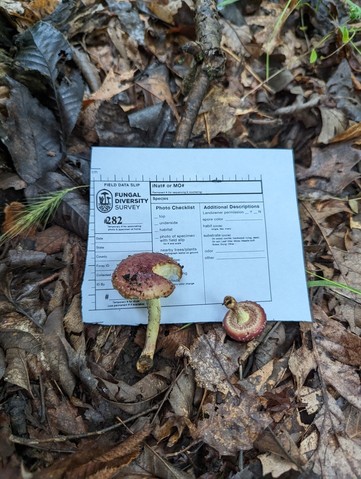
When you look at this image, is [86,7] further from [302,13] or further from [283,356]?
[283,356]

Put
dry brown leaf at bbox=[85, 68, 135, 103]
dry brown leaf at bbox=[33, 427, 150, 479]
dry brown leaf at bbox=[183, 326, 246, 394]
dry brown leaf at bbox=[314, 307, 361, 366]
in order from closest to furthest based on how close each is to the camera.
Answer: dry brown leaf at bbox=[33, 427, 150, 479] → dry brown leaf at bbox=[183, 326, 246, 394] → dry brown leaf at bbox=[314, 307, 361, 366] → dry brown leaf at bbox=[85, 68, 135, 103]

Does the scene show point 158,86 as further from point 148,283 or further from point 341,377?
point 341,377

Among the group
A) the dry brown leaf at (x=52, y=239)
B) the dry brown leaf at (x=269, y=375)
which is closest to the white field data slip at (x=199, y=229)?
the dry brown leaf at (x=52, y=239)

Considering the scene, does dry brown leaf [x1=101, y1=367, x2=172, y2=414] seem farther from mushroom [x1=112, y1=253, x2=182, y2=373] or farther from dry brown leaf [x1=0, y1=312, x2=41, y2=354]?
dry brown leaf [x1=0, y1=312, x2=41, y2=354]

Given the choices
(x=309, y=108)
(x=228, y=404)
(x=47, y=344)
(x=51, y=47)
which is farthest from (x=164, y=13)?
(x=228, y=404)

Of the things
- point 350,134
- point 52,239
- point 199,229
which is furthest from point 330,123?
point 52,239

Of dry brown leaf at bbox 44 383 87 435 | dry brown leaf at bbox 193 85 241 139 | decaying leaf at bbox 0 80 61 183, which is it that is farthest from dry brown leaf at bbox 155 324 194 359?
dry brown leaf at bbox 193 85 241 139
